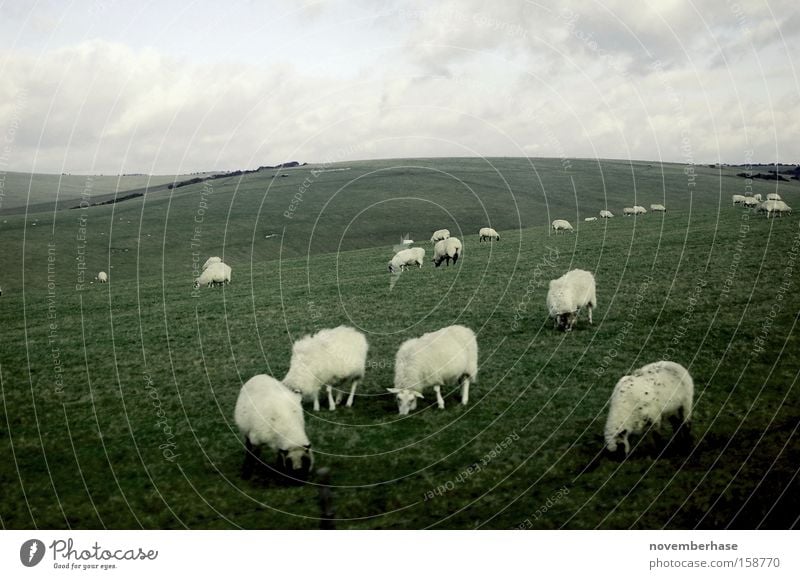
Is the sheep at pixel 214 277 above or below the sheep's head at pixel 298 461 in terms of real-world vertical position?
above

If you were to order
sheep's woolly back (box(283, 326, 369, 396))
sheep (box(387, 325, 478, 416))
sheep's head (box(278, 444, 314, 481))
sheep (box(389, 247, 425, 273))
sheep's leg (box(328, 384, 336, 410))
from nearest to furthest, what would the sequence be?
sheep's head (box(278, 444, 314, 481)) → sheep (box(387, 325, 478, 416)) → sheep's woolly back (box(283, 326, 369, 396)) → sheep's leg (box(328, 384, 336, 410)) → sheep (box(389, 247, 425, 273))

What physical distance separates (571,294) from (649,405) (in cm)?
820

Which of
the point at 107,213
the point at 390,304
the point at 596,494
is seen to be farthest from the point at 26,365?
the point at 107,213

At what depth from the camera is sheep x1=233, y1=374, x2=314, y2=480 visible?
974 centimetres

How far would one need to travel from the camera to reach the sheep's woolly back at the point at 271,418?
387 inches

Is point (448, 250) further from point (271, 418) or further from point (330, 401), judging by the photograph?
point (271, 418)

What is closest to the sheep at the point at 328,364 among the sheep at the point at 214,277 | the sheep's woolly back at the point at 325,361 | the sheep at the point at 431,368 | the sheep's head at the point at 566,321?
the sheep's woolly back at the point at 325,361

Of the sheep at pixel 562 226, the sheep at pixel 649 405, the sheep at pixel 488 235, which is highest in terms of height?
the sheep at pixel 562 226

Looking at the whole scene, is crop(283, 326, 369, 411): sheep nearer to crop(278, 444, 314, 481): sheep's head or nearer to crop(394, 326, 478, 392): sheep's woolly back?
crop(394, 326, 478, 392): sheep's woolly back

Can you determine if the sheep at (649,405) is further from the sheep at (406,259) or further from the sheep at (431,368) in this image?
the sheep at (406,259)

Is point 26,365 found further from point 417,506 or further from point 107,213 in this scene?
point 107,213

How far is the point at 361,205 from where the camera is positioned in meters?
72.0

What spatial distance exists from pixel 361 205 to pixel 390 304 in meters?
50.6

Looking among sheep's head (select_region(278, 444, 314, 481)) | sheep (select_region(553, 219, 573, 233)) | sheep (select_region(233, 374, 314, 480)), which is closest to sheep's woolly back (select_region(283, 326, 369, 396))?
sheep (select_region(233, 374, 314, 480))
